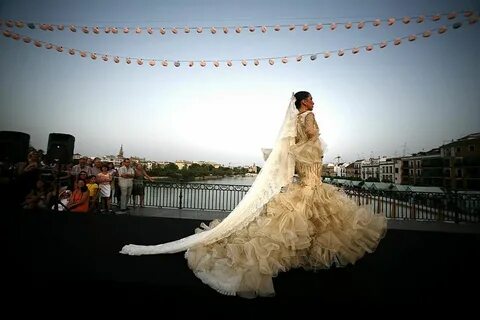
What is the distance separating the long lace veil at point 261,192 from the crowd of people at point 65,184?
3.60 m

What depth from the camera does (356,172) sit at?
8212 centimetres

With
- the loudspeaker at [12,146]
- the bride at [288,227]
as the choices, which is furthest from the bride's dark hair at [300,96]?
the loudspeaker at [12,146]

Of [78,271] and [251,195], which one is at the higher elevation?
[251,195]

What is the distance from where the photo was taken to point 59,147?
609 cm

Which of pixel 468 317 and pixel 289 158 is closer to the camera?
pixel 468 317

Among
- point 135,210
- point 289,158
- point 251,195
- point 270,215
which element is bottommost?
point 135,210

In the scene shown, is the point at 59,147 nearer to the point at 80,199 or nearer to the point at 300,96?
the point at 80,199

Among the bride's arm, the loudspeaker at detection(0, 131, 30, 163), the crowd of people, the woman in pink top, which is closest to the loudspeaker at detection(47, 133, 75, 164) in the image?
the crowd of people

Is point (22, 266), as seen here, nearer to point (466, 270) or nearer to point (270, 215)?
point (270, 215)

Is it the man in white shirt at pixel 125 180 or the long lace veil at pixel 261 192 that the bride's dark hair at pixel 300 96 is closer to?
the long lace veil at pixel 261 192

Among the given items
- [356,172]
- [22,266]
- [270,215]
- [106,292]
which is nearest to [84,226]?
[22,266]

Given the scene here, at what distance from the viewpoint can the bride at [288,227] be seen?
1.93 m

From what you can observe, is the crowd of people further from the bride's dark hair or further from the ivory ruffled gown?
the bride's dark hair

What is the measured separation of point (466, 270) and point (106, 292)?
3.27 metres
